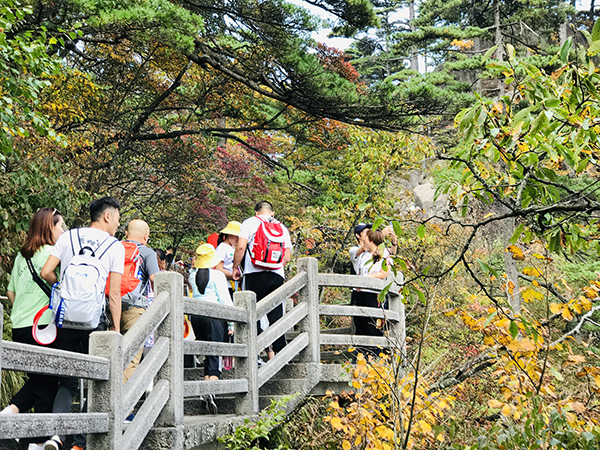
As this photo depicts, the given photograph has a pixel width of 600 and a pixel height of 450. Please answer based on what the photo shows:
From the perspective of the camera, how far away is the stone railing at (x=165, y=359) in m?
2.99

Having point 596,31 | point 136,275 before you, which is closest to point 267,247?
point 136,275

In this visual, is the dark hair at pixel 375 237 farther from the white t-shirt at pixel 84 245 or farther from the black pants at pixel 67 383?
the black pants at pixel 67 383

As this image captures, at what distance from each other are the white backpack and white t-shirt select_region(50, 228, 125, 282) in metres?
0.02

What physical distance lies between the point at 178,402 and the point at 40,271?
1.46 meters

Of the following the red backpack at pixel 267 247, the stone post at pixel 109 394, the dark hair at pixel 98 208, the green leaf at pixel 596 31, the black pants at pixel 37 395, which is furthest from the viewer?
the red backpack at pixel 267 247

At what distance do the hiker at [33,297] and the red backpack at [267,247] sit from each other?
2138 mm

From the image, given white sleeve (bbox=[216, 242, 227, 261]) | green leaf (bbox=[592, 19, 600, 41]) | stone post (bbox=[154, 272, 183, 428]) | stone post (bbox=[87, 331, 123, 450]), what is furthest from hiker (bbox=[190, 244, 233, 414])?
green leaf (bbox=[592, 19, 600, 41])

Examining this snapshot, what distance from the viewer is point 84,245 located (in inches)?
163

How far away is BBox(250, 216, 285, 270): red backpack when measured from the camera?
6.04 metres

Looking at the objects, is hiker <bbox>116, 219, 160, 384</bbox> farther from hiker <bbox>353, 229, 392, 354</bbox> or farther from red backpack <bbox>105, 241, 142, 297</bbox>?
hiker <bbox>353, 229, 392, 354</bbox>

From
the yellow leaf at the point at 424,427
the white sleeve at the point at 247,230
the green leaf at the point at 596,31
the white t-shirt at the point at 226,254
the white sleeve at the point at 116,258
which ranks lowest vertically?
the yellow leaf at the point at 424,427

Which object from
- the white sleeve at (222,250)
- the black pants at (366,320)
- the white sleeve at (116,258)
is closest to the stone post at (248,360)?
the white sleeve at (222,250)

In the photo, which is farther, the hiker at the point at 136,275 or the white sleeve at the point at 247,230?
the white sleeve at the point at 247,230

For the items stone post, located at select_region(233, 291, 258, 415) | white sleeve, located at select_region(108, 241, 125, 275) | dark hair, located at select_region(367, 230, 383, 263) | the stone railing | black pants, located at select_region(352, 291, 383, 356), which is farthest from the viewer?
black pants, located at select_region(352, 291, 383, 356)
